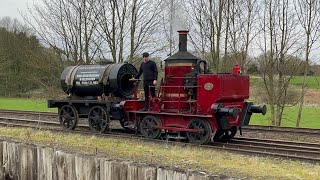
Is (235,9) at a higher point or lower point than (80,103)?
higher

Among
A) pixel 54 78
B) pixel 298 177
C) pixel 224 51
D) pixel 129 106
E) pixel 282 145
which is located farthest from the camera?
pixel 54 78

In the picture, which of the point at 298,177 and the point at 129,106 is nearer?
the point at 298,177

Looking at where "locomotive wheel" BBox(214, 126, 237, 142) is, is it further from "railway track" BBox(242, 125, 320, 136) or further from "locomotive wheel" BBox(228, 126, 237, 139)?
"railway track" BBox(242, 125, 320, 136)

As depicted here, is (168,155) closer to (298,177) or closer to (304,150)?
(298,177)

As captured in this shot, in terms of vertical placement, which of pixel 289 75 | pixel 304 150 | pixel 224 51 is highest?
pixel 224 51

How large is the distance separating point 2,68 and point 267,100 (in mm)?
30354

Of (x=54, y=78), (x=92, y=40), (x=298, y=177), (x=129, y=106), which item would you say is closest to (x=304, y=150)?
(x=298, y=177)

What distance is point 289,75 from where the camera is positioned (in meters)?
19.0

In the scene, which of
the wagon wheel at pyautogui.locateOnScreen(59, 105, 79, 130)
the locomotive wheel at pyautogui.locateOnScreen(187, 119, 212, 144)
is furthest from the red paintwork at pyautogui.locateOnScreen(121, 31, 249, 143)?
the wagon wheel at pyautogui.locateOnScreen(59, 105, 79, 130)

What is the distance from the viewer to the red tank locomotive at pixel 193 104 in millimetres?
10234

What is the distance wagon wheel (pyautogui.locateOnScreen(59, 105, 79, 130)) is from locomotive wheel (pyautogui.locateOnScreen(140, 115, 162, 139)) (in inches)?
114

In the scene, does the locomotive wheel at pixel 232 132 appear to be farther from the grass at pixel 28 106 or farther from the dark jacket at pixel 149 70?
the grass at pixel 28 106

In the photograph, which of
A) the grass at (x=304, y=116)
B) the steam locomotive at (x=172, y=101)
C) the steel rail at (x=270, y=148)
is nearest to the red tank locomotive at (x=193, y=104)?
the steam locomotive at (x=172, y=101)

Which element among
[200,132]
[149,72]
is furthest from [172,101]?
[200,132]
